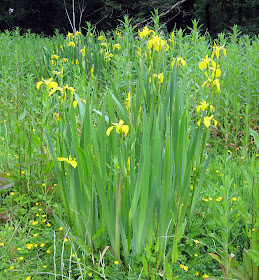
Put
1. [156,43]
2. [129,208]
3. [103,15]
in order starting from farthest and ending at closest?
[103,15], [156,43], [129,208]

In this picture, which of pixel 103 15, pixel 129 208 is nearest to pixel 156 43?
pixel 129 208

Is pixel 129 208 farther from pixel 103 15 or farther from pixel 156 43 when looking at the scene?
pixel 103 15

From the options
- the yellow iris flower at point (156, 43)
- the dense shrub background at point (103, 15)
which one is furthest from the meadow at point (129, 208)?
the dense shrub background at point (103, 15)

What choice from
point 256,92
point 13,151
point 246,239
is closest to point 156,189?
point 246,239

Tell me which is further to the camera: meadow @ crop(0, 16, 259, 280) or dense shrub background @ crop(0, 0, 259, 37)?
dense shrub background @ crop(0, 0, 259, 37)

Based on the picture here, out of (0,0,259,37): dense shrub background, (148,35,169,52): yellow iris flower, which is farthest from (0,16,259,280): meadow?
(0,0,259,37): dense shrub background

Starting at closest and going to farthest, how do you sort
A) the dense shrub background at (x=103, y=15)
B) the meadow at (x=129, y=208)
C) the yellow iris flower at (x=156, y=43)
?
the meadow at (x=129, y=208) → the yellow iris flower at (x=156, y=43) → the dense shrub background at (x=103, y=15)

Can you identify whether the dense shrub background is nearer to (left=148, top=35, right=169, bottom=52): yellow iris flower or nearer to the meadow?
(left=148, top=35, right=169, bottom=52): yellow iris flower

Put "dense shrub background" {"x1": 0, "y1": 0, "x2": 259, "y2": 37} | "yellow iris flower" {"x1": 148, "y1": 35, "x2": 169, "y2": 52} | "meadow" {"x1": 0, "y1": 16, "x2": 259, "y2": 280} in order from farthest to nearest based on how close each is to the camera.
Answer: "dense shrub background" {"x1": 0, "y1": 0, "x2": 259, "y2": 37}
"yellow iris flower" {"x1": 148, "y1": 35, "x2": 169, "y2": 52}
"meadow" {"x1": 0, "y1": 16, "x2": 259, "y2": 280}

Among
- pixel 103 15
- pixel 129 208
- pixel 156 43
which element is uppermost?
pixel 103 15

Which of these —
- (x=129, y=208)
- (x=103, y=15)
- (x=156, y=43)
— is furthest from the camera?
(x=103, y=15)

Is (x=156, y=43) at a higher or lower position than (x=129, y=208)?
higher

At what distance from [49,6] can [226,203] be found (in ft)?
72.4

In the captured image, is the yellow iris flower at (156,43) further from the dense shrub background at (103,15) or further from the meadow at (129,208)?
the dense shrub background at (103,15)
